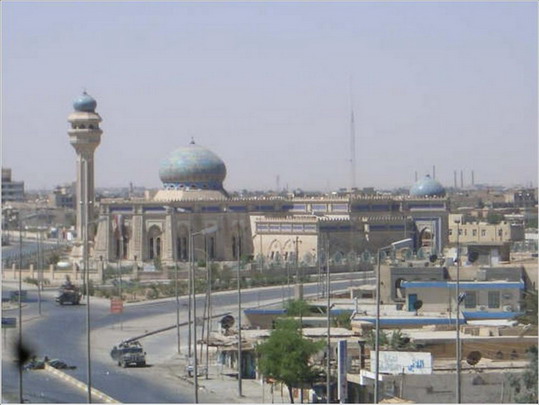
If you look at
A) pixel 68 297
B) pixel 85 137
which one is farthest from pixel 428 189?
pixel 68 297

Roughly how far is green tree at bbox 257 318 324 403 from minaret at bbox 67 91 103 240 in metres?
48.4

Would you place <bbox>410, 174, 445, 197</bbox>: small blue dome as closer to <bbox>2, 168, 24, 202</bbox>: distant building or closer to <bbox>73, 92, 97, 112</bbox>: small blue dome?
<bbox>73, 92, 97, 112</bbox>: small blue dome

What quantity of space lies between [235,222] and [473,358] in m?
44.0

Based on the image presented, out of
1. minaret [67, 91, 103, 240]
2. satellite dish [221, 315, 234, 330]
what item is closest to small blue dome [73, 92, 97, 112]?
minaret [67, 91, 103, 240]

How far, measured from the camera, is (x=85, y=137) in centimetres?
7638

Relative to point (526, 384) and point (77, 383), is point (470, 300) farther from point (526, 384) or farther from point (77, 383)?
point (526, 384)

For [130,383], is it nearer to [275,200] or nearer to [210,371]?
[210,371]

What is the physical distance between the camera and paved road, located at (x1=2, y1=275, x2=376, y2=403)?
96.5 ft

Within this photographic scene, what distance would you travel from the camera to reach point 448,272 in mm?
39656

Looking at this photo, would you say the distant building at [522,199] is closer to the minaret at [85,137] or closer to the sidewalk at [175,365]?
the minaret at [85,137]

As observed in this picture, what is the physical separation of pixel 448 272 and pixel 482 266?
1.17 meters

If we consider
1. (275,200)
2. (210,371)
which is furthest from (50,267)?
(210,371)

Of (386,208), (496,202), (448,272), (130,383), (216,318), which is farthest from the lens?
(496,202)

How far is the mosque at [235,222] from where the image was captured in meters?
69.8
